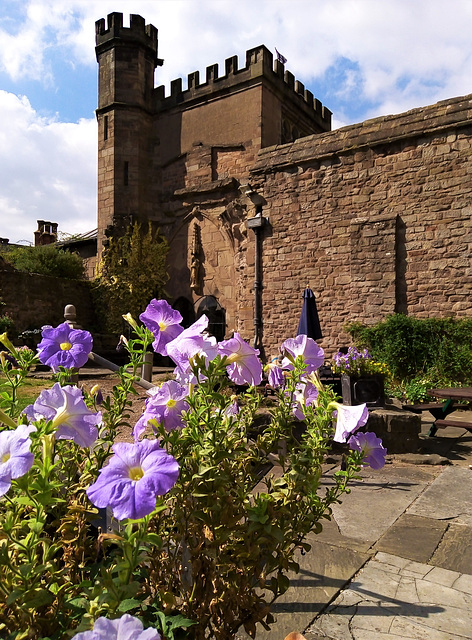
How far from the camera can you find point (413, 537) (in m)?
2.68

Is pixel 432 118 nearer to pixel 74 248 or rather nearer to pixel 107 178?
pixel 107 178

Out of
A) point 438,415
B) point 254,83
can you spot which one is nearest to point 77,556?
point 438,415

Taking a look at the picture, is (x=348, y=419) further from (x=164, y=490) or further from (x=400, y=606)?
(x=400, y=606)

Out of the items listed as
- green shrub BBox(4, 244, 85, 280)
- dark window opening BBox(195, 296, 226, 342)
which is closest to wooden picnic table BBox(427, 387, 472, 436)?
dark window opening BBox(195, 296, 226, 342)

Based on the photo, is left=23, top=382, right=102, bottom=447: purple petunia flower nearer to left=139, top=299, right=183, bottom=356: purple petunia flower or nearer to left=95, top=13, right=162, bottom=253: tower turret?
→ left=139, top=299, right=183, bottom=356: purple petunia flower

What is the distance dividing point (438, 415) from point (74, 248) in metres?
17.6

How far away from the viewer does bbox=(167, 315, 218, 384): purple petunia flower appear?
1155 mm

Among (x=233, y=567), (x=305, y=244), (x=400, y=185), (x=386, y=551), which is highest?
(x=400, y=185)

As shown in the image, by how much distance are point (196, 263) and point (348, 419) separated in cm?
1355

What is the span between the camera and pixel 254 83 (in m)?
13.6

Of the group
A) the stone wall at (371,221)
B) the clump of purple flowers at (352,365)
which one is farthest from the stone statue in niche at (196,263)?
the clump of purple flowers at (352,365)

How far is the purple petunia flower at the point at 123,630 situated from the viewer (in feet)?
2.23

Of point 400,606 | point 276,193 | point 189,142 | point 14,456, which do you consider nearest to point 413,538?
point 400,606

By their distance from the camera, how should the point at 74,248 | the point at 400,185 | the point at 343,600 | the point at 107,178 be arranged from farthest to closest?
the point at 74,248 < the point at 107,178 < the point at 400,185 < the point at 343,600
